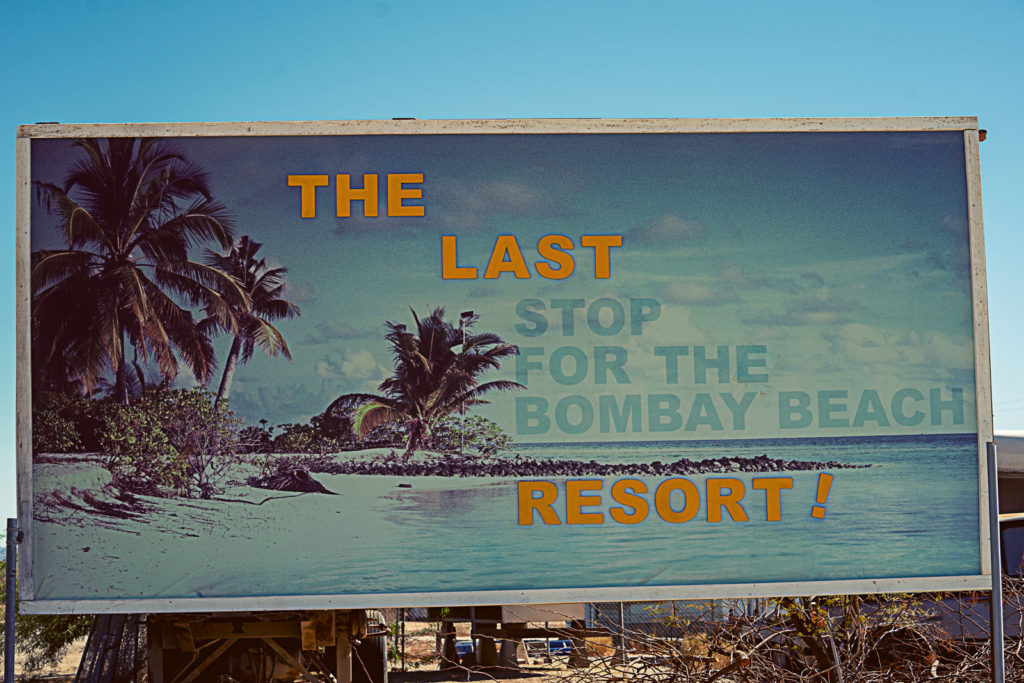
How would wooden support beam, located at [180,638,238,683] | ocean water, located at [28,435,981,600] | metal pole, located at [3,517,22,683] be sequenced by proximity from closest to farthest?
1. metal pole, located at [3,517,22,683]
2. ocean water, located at [28,435,981,600]
3. wooden support beam, located at [180,638,238,683]

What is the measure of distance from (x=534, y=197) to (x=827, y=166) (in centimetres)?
198

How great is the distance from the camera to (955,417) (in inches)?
248

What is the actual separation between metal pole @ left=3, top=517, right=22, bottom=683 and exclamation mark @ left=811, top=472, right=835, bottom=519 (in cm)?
489

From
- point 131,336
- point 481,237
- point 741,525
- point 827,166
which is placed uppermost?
point 827,166

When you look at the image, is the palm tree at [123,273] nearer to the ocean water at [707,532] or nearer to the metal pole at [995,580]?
the ocean water at [707,532]

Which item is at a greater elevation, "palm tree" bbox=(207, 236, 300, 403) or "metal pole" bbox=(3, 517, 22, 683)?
"palm tree" bbox=(207, 236, 300, 403)

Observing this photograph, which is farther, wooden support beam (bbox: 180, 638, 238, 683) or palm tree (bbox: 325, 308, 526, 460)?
wooden support beam (bbox: 180, 638, 238, 683)

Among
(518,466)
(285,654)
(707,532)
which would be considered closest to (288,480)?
(518,466)

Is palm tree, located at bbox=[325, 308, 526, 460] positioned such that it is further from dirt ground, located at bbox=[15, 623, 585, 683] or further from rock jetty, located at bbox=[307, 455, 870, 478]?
dirt ground, located at bbox=[15, 623, 585, 683]

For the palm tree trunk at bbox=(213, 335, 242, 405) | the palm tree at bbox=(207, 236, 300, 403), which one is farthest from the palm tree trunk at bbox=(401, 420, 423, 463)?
the palm tree trunk at bbox=(213, 335, 242, 405)

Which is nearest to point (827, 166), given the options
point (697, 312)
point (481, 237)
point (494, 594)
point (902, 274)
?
point (902, 274)

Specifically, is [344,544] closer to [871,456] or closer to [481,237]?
[481,237]

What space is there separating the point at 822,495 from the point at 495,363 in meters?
2.29

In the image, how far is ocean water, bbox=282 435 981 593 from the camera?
603cm
